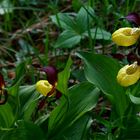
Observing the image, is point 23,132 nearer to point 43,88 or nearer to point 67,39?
point 43,88

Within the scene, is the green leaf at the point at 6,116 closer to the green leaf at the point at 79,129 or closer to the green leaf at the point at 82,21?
the green leaf at the point at 79,129

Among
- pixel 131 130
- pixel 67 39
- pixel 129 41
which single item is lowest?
pixel 131 130

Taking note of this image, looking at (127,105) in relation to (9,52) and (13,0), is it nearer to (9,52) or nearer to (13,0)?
(9,52)

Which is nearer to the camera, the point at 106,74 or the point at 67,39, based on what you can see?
the point at 106,74

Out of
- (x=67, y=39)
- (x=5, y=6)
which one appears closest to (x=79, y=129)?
(x=67, y=39)

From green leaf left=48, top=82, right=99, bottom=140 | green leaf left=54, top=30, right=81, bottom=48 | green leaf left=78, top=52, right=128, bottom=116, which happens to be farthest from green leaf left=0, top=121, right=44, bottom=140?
green leaf left=54, top=30, right=81, bottom=48

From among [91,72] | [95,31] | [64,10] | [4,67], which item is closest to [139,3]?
[64,10]

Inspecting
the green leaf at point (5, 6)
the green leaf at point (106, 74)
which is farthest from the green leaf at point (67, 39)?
the green leaf at point (5, 6)
